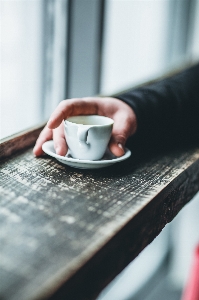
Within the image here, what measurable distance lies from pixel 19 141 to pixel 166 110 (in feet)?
1.18

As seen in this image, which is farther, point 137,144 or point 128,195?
point 137,144

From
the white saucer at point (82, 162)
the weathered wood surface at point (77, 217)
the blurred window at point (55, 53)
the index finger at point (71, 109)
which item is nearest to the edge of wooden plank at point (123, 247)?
the weathered wood surface at point (77, 217)

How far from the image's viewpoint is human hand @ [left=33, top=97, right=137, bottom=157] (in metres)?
0.70

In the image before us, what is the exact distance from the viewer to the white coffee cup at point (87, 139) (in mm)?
659

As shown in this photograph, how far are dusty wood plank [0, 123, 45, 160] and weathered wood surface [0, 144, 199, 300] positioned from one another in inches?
0.7

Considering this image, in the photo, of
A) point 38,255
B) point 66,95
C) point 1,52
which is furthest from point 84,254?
point 66,95

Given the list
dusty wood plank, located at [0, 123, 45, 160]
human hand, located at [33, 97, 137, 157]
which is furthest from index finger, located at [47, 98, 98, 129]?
dusty wood plank, located at [0, 123, 45, 160]

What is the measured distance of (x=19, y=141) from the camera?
2.55ft

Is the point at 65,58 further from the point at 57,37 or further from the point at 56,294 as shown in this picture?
the point at 56,294

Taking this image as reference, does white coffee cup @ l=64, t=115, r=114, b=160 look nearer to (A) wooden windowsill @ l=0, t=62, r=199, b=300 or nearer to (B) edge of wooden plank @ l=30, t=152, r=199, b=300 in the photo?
(A) wooden windowsill @ l=0, t=62, r=199, b=300

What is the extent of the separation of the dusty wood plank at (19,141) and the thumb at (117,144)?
0.19 m

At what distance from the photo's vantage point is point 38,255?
439mm

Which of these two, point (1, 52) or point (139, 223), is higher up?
point (1, 52)

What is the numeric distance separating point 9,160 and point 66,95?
0.57 metres
